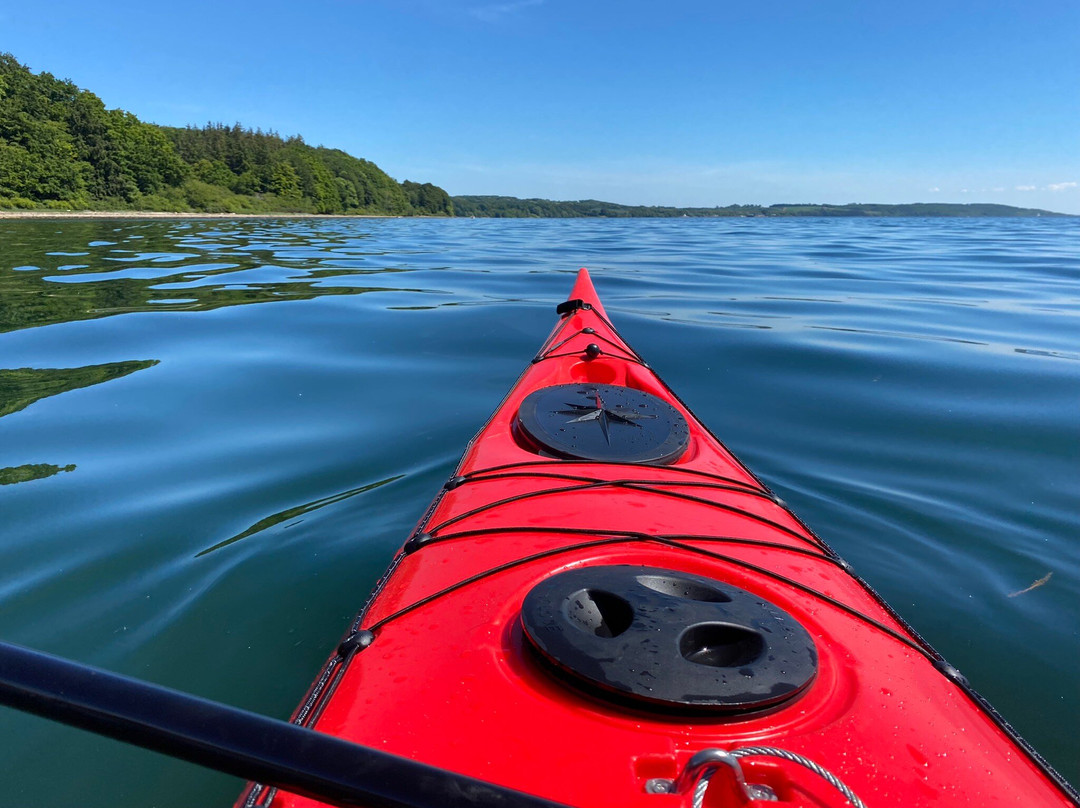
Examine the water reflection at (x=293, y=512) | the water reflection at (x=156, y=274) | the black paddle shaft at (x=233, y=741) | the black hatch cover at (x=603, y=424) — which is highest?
the black paddle shaft at (x=233, y=741)

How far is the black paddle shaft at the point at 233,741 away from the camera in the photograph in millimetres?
611

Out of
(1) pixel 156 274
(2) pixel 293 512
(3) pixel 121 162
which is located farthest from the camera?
(3) pixel 121 162

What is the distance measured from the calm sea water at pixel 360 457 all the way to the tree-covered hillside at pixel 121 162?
116ft

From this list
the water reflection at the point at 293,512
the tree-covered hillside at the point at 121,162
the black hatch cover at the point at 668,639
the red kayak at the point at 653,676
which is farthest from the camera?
the tree-covered hillside at the point at 121,162

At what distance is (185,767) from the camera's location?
176 centimetres

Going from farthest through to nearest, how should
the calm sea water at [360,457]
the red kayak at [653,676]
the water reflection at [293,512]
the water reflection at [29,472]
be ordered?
the water reflection at [29,472], the water reflection at [293,512], the calm sea water at [360,457], the red kayak at [653,676]

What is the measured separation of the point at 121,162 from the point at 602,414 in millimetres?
49944

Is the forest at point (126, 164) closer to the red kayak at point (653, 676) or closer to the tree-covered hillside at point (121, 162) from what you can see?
the tree-covered hillside at point (121, 162)

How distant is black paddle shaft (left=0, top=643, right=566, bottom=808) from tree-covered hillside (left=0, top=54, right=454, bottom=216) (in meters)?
42.6

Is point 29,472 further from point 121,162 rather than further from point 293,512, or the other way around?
point 121,162

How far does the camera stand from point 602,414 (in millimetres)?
2852

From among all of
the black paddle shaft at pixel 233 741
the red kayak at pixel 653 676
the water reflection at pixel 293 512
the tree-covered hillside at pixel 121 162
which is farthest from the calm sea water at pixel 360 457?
the tree-covered hillside at pixel 121 162

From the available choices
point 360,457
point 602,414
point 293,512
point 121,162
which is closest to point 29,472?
point 293,512

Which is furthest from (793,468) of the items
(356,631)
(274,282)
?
(274,282)
